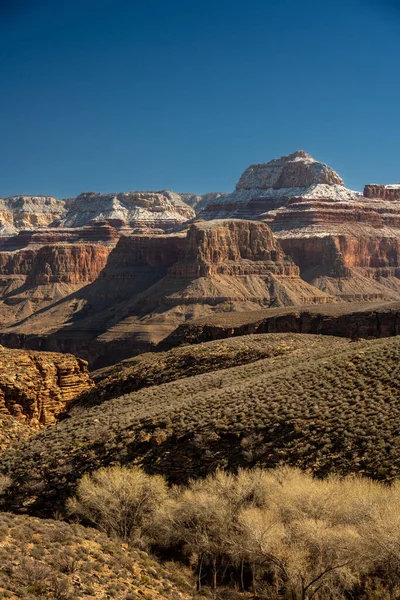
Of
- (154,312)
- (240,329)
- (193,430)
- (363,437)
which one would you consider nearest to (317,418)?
(363,437)

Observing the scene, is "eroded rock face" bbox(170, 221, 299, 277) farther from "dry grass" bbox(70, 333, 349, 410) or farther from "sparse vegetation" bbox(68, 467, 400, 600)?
"sparse vegetation" bbox(68, 467, 400, 600)

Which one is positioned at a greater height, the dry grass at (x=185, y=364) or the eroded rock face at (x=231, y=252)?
the eroded rock face at (x=231, y=252)

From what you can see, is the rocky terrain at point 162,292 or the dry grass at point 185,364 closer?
the dry grass at point 185,364

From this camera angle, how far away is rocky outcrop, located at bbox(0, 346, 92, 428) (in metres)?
39.4

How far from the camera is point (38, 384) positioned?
42.0 meters

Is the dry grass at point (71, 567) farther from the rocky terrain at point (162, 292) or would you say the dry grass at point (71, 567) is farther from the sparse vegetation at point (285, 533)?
the rocky terrain at point (162, 292)

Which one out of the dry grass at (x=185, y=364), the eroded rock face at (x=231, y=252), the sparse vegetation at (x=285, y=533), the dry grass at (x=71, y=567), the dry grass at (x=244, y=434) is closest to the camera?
the dry grass at (x=71, y=567)

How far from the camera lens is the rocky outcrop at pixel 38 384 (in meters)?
39.4

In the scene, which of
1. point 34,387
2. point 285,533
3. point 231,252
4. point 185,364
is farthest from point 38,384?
point 231,252

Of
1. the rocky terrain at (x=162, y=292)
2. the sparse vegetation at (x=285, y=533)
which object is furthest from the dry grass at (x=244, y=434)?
the rocky terrain at (x=162, y=292)

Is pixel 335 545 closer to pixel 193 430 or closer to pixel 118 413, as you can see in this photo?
pixel 193 430

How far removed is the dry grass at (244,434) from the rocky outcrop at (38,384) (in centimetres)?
523

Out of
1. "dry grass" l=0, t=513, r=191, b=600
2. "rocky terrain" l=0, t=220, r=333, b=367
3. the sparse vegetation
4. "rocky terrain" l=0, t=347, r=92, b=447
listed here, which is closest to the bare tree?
the sparse vegetation

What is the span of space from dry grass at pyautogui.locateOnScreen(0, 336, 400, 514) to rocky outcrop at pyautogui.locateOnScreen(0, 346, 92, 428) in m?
5.23
